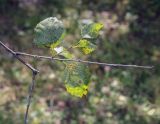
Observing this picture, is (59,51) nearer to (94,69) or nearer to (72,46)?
(72,46)

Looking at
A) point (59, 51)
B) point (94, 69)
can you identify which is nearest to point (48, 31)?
point (59, 51)

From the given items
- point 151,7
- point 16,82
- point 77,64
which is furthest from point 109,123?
point 77,64

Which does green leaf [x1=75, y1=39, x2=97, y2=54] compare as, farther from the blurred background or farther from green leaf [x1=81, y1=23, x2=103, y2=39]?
the blurred background

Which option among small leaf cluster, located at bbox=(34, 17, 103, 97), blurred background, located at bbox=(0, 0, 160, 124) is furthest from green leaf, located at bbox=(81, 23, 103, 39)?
blurred background, located at bbox=(0, 0, 160, 124)

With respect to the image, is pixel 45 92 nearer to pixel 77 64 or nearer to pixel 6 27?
pixel 6 27

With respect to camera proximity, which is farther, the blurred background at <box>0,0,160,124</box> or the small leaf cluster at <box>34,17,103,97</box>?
the blurred background at <box>0,0,160,124</box>

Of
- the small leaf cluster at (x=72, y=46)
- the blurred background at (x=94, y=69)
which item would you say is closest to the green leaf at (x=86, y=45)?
the small leaf cluster at (x=72, y=46)
